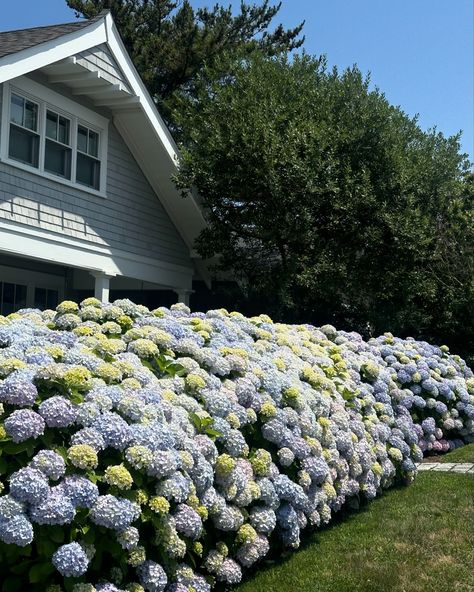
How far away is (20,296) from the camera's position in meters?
13.5

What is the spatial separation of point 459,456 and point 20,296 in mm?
8575

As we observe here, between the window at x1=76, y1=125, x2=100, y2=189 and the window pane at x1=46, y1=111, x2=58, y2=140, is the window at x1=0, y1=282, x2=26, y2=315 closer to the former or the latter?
the window at x1=76, y1=125, x2=100, y2=189

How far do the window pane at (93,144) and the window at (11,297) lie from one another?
2993mm

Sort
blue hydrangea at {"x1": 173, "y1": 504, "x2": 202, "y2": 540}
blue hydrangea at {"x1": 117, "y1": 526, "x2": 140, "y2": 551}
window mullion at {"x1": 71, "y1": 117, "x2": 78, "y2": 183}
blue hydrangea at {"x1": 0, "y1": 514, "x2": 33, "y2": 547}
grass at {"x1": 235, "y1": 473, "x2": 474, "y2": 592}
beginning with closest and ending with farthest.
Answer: blue hydrangea at {"x1": 0, "y1": 514, "x2": 33, "y2": 547} < blue hydrangea at {"x1": 117, "y1": 526, "x2": 140, "y2": 551} < blue hydrangea at {"x1": 173, "y1": 504, "x2": 202, "y2": 540} < grass at {"x1": 235, "y1": 473, "x2": 474, "y2": 592} < window mullion at {"x1": 71, "y1": 117, "x2": 78, "y2": 183}

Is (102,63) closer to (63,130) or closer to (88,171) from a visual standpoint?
(63,130)

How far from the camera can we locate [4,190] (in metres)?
10.1

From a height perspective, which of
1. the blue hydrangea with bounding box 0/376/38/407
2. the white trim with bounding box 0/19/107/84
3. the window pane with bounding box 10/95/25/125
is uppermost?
the white trim with bounding box 0/19/107/84

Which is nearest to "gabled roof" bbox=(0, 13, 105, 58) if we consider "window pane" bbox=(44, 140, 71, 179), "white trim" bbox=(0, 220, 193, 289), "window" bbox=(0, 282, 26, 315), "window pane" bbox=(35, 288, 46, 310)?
"window pane" bbox=(44, 140, 71, 179)

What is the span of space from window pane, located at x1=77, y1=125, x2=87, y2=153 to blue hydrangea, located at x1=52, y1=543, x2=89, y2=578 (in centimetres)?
977

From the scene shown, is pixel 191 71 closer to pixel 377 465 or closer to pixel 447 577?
pixel 377 465

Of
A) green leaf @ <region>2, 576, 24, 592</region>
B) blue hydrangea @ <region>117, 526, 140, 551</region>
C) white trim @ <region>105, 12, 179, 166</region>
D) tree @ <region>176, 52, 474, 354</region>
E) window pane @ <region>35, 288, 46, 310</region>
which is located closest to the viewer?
green leaf @ <region>2, 576, 24, 592</region>

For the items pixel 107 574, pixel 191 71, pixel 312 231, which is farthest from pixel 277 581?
pixel 191 71

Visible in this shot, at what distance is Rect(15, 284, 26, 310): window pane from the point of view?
44.1ft

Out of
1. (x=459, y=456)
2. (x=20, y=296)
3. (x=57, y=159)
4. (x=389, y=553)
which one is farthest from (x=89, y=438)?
(x=20, y=296)
